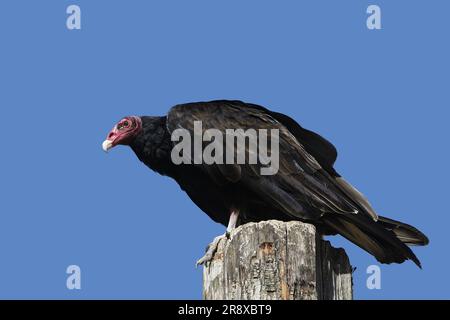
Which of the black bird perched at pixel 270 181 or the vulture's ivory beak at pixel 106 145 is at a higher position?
the vulture's ivory beak at pixel 106 145

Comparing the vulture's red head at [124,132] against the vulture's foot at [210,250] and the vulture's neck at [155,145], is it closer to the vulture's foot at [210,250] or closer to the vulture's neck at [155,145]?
the vulture's neck at [155,145]

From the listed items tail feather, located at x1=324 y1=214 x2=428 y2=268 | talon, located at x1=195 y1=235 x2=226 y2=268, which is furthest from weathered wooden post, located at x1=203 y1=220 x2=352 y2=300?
tail feather, located at x1=324 y1=214 x2=428 y2=268

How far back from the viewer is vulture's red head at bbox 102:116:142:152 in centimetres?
847

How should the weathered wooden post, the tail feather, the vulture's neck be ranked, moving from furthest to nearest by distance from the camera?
the vulture's neck → the tail feather → the weathered wooden post

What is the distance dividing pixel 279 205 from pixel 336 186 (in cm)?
46

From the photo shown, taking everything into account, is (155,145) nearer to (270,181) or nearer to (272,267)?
(270,181)

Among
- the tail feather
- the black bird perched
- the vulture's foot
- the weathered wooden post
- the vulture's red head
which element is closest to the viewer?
the weathered wooden post

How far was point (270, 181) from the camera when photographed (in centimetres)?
741

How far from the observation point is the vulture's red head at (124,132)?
847 cm

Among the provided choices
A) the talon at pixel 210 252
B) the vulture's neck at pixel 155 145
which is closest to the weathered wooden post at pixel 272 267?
the talon at pixel 210 252

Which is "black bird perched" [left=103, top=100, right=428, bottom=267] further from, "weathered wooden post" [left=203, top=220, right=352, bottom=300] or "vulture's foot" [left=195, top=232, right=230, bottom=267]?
"weathered wooden post" [left=203, top=220, right=352, bottom=300]
